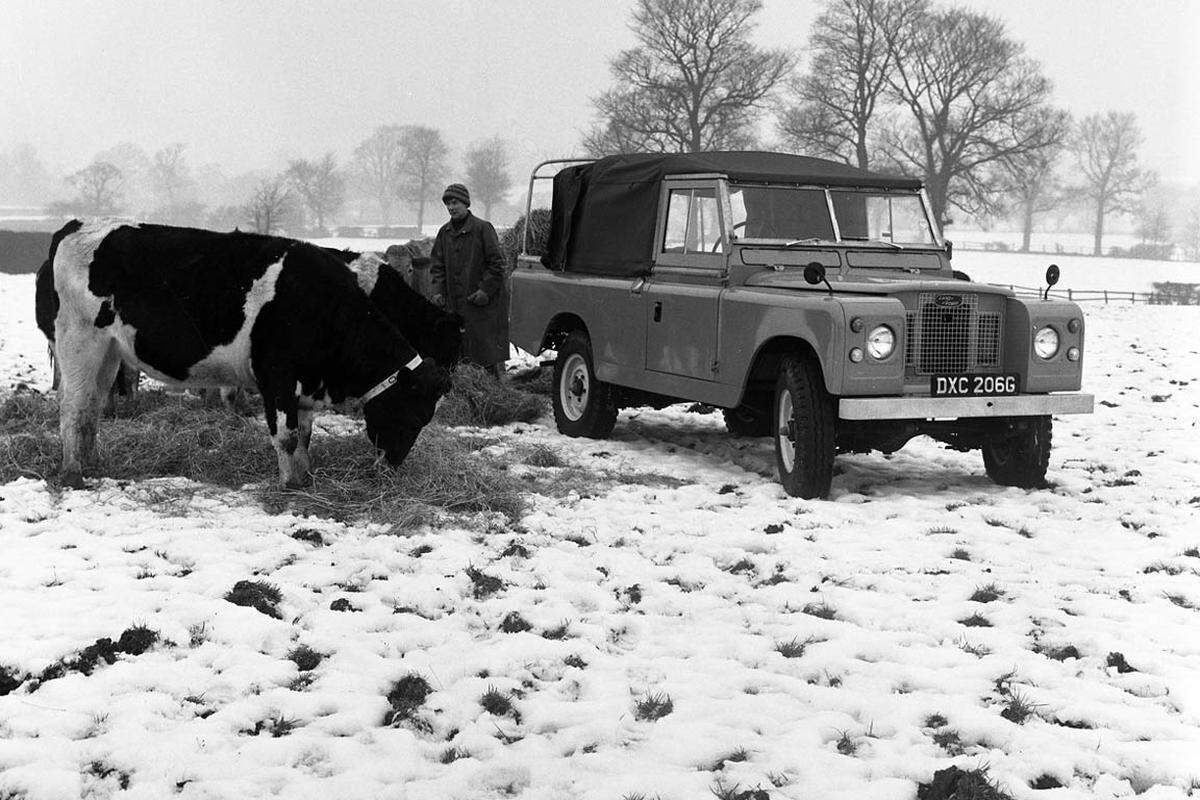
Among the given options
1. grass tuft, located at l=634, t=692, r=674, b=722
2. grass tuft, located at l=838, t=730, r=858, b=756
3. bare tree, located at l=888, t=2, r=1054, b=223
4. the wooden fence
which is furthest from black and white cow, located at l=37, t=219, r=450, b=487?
bare tree, located at l=888, t=2, r=1054, b=223

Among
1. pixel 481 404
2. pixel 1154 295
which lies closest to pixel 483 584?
pixel 481 404

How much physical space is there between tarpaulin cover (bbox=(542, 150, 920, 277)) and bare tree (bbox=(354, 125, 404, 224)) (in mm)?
52474

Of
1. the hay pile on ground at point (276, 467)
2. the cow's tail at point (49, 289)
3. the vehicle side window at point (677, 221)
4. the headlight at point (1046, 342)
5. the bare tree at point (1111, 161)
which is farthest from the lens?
the bare tree at point (1111, 161)

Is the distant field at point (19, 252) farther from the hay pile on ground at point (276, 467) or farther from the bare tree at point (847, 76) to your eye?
the hay pile on ground at point (276, 467)

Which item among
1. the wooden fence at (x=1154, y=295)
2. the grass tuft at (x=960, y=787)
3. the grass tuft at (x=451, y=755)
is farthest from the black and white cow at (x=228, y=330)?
the wooden fence at (x=1154, y=295)

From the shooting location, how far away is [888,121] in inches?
1533

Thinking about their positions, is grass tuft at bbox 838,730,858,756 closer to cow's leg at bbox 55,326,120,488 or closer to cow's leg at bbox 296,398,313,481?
cow's leg at bbox 296,398,313,481

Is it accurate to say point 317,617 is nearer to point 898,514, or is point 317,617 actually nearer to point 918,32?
point 898,514

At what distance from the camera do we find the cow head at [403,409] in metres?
7.04

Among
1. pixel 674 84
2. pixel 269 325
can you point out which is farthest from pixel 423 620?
pixel 674 84

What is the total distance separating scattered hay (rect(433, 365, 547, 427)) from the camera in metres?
9.85

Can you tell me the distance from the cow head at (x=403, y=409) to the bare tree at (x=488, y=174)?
45613 mm

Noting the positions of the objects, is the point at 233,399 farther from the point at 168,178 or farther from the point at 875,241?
the point at 168,178

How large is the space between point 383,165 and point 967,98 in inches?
1448
